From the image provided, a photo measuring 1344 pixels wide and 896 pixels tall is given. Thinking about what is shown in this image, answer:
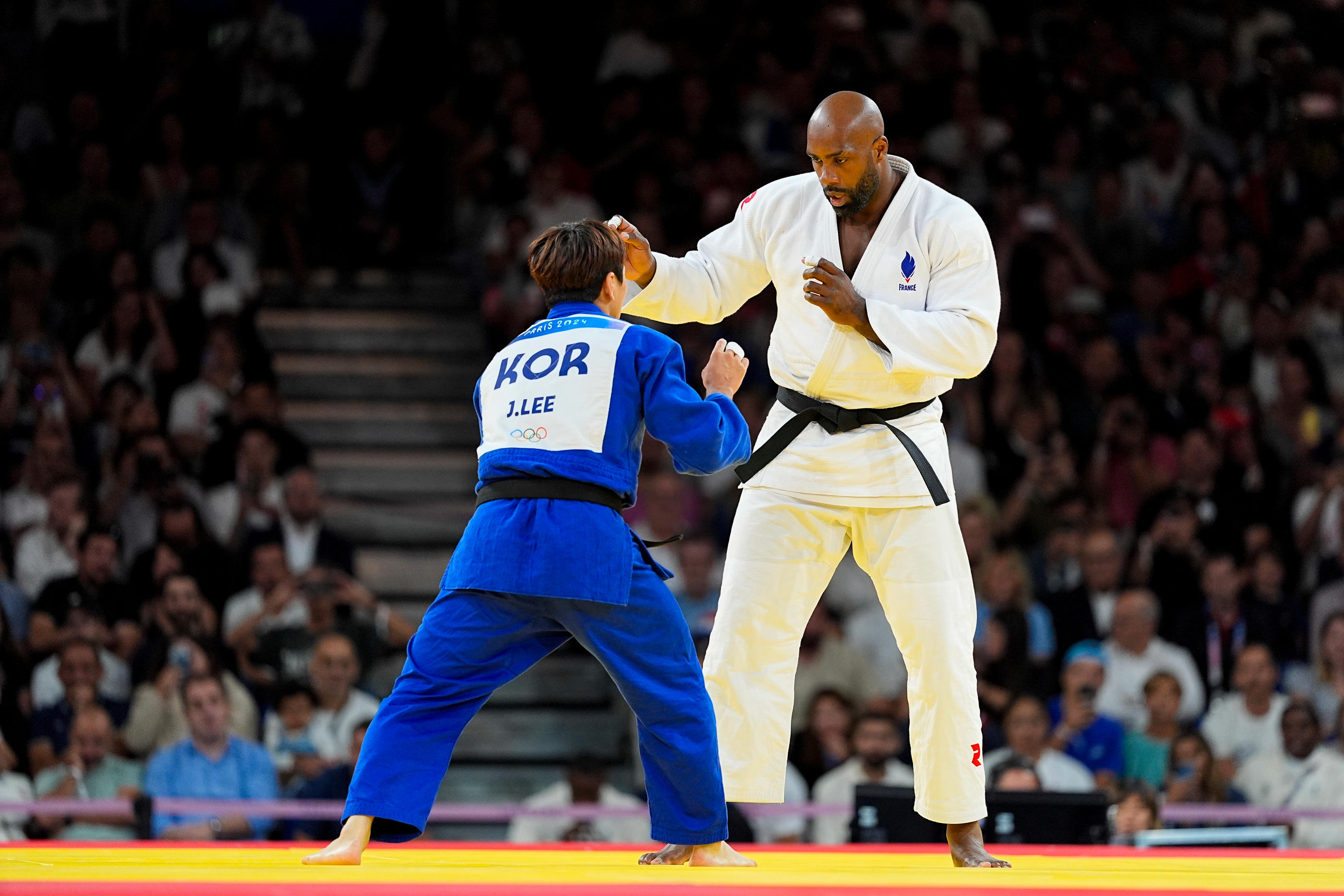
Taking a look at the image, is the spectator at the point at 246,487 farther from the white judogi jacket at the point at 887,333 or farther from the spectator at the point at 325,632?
the white judogi jacket at the point at 887,333

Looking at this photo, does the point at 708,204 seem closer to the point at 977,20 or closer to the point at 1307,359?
the point at 977,20

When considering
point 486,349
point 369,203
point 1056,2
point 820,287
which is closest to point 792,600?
point 820,287

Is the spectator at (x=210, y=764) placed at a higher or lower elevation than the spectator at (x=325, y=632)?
lower

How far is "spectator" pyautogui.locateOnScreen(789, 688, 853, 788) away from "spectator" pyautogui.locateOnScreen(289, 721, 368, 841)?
1.66 metres

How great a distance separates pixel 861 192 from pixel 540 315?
15.0 feet

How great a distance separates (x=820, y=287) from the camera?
3605mm

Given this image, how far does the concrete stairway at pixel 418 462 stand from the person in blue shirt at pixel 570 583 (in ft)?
11.4

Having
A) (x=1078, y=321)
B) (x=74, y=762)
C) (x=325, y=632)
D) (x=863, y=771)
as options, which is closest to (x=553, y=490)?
(x=863, y=771)

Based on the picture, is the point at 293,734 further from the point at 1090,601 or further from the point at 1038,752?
the point at 1090,601

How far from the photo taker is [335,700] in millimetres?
6434

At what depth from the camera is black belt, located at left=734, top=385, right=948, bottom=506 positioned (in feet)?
12.3

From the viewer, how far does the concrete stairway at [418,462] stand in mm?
7148

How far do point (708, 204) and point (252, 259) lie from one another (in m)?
2.35

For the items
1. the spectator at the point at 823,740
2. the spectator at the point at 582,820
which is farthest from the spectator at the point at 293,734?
the spectator at the point at 823,740
